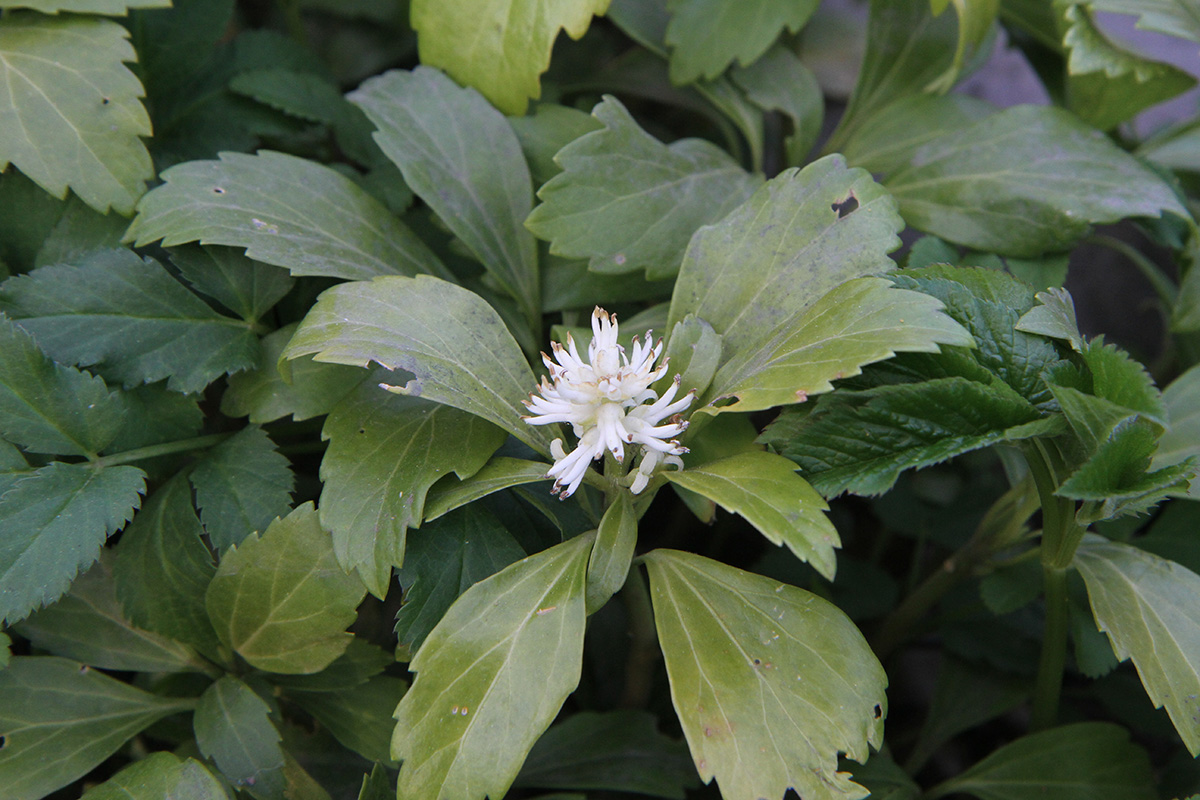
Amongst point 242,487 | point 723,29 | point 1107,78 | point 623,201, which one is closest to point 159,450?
point 242,487

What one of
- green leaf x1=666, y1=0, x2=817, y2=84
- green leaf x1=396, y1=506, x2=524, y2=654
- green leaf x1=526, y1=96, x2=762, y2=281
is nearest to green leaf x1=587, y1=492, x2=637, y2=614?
green leaf x1=396, y1=506, x2=524, y2=654

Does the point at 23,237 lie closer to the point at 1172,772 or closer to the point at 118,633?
the point at 118,633

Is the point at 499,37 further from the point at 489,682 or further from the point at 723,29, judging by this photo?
the point at 489,682

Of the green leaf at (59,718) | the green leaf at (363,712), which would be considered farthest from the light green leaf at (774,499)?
the green leaf at (59,718)

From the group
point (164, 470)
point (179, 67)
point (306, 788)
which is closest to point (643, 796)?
point (306, 788)

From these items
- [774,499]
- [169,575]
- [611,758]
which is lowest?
[611,758]

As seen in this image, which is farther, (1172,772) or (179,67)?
(179,67)
